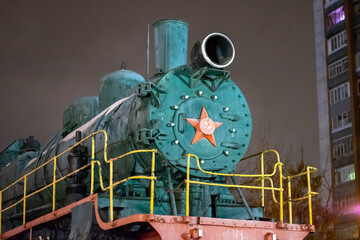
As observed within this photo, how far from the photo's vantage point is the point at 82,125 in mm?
11820

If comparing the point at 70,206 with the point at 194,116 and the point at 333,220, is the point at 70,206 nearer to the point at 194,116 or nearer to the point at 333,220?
the point at 194,116

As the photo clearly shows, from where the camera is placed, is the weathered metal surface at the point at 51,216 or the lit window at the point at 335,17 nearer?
the weathered metal surface at the point at 51,216

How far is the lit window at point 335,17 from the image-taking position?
4701 cm

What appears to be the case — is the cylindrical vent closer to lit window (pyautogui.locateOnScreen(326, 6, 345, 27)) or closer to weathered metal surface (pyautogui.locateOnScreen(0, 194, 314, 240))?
weathered metal surface (pyautogui.locateOnScreen(0, 194, 314, 240))

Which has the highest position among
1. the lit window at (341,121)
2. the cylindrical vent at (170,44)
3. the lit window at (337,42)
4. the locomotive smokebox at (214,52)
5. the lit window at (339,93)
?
the lit window at (337,42)

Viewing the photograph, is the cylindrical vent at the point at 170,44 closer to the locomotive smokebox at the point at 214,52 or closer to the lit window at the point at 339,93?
the locomotive smokebox at the point at 214,52

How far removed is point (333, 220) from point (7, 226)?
57.7ft

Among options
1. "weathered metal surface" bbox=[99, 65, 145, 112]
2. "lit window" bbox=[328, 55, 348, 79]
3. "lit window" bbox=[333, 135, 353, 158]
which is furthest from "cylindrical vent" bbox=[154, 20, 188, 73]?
"lit window" bbox=[328, 55, 348, 79]

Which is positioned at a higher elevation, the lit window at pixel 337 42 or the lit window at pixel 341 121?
the lit window at pixel 337 42

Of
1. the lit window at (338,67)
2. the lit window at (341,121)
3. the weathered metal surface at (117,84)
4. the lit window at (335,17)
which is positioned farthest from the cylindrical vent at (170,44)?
the lit window at (335,17)

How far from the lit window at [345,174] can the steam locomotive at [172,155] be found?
36.9 m

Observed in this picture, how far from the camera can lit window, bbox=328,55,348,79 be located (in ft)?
152

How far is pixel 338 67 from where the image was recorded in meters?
47.0

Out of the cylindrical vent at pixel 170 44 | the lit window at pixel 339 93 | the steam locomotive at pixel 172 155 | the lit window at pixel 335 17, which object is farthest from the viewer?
the lit window at pixel 335 17
